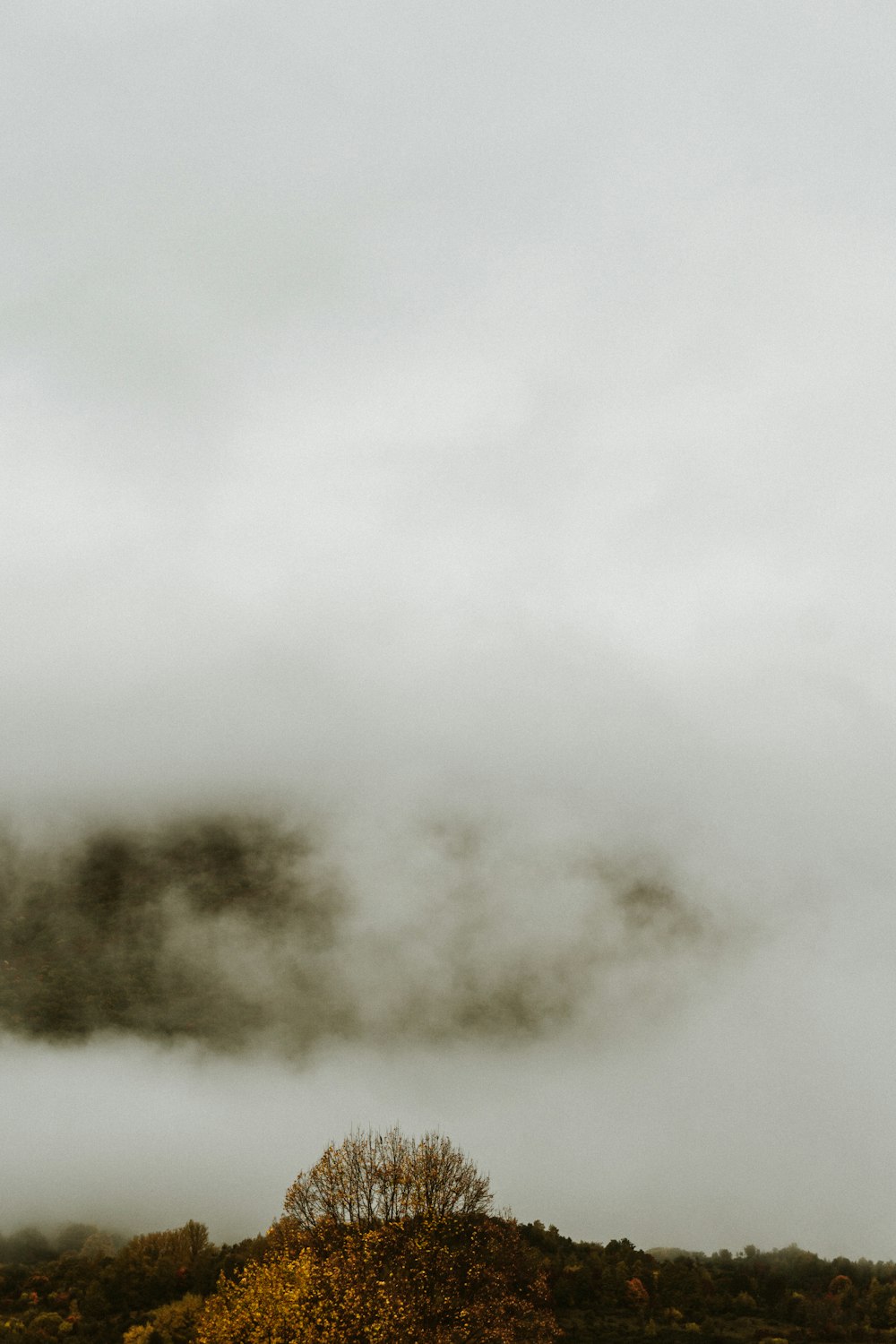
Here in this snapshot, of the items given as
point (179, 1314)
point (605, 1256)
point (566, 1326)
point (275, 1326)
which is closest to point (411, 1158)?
point (275, 1326)

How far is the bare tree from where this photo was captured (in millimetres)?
99500

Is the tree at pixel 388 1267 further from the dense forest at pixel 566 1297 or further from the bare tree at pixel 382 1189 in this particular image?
the dense forest at pixel 566 1297

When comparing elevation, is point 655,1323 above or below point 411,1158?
below

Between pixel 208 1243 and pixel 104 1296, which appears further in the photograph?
pixel 208 1243

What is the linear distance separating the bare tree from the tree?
122 millimetres

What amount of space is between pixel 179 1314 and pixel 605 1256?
89.8m

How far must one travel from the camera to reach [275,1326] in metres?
79.7

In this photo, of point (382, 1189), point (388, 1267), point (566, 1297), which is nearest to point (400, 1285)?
point (388, 1267)

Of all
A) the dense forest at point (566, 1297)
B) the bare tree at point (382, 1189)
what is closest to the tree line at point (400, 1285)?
the bare tree at point (382, 1189)

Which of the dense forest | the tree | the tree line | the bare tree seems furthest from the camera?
the dense forest

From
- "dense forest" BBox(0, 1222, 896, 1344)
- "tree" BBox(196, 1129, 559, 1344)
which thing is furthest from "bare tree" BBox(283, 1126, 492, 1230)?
"dense forest" BBox(0, 1222, 896, 1344)

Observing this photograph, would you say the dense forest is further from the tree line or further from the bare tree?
the bare tree

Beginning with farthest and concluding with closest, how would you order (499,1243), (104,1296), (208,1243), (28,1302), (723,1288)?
(723,1288)
(208,1243)
(28,1302)
(104,1296)
(499,1243)

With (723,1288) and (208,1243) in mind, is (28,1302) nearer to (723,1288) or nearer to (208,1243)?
(208,1243)
